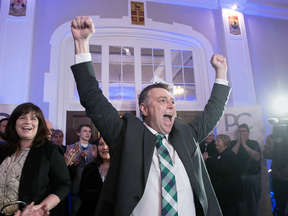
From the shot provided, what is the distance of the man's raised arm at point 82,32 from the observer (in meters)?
→ 1.10

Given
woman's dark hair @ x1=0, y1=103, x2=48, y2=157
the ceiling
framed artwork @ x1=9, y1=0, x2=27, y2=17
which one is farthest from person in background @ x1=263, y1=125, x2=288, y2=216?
framed artwork @ x1=9, y1=0, x2=27, y2=17

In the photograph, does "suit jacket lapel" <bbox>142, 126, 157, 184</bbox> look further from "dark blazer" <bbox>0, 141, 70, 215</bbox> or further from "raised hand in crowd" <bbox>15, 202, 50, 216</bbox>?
"dark blazer" <bbox>0, 141, 70, 215</bbox>

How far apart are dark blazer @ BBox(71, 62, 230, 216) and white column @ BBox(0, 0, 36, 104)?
3.63m

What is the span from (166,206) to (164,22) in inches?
199

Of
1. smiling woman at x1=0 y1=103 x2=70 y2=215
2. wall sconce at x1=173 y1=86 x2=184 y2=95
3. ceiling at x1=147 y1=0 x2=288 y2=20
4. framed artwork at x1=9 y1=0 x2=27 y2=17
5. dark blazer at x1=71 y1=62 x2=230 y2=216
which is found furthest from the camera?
ceiling at x1=147 y1=0 x2=288 y2=20

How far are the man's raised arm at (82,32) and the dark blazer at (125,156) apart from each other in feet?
0.33

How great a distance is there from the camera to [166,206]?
100 cm

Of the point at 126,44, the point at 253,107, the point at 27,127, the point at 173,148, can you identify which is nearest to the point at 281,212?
the point at 253,107

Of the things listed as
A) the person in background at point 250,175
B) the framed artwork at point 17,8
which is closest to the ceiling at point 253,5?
the framed artwork at point 17,8

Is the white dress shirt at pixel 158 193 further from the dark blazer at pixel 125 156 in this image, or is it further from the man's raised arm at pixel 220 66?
the man's raised arm at pixel 220 66

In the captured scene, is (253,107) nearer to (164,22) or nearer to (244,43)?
(244,43)

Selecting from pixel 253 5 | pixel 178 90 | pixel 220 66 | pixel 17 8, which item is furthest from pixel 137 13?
pixel 220 66

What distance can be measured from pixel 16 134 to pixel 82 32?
99 cm

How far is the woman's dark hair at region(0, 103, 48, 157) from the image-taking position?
152 cm
